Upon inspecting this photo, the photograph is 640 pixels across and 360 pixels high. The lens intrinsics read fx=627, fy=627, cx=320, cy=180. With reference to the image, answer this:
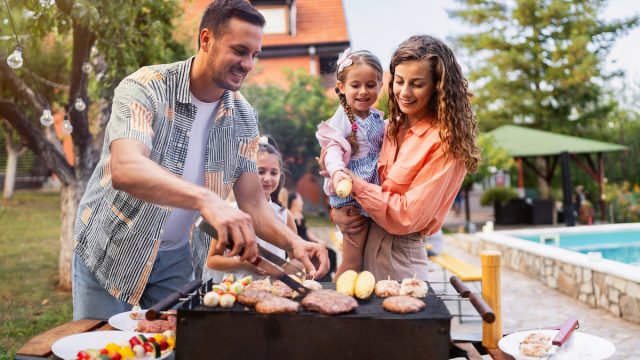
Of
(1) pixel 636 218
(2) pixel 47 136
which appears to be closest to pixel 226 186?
(2) pixel 47 136

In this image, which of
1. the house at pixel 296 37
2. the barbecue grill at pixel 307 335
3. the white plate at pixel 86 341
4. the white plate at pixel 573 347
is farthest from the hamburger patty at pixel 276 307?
the house at pixel 296 37

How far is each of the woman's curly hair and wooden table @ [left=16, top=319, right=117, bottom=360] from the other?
4.95 feet

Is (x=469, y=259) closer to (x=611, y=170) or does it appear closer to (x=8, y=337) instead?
(x=8, y=337)

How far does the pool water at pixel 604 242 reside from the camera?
1127cm

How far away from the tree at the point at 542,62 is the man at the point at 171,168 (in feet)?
69.2

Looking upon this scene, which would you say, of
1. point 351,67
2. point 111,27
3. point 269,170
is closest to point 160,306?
point 351,67

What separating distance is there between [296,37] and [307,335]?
20928 millimetres

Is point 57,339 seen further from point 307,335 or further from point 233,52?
point 233,52

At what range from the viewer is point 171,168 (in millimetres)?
2377

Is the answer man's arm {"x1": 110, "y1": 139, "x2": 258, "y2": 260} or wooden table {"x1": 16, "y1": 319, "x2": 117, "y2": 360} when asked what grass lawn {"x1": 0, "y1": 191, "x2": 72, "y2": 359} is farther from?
man's arm {"x1": 110, "y1": 139, "x2": 258, "y2": 260}

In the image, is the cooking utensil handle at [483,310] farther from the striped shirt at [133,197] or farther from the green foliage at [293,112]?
the green foliage at [293,112]

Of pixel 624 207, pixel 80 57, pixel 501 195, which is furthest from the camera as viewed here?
pixel 501 195

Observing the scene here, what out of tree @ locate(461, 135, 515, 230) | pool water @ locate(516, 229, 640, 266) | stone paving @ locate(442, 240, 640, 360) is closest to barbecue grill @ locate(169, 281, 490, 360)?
stone paving @ locate(442, 240, 640, 360)

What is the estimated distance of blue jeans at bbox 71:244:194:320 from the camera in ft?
8.41
